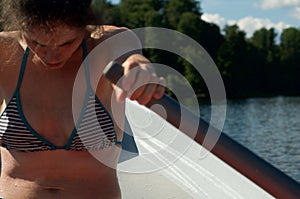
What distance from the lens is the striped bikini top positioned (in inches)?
51.2

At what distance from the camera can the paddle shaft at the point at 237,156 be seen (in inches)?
38.5

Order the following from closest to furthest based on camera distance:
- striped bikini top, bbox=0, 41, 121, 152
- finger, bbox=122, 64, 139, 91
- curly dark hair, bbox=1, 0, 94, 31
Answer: finger, bbox=122, 64, 139, 91 → curly dark hair, bbox=1, 0, 94, 31 → striped bikini top, bbox=0, 41, 121, 152

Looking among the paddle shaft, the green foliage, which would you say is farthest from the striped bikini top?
the green foliage

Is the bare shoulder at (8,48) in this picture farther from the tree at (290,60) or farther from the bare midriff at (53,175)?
the tree at (290,60)

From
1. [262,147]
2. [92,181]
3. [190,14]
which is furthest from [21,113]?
[190,14]

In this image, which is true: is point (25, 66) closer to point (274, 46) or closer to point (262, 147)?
point (262, 147)

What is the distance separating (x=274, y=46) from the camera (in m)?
44.7

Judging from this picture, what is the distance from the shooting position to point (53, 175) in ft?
4.49

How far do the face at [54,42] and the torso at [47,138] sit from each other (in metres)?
0.08

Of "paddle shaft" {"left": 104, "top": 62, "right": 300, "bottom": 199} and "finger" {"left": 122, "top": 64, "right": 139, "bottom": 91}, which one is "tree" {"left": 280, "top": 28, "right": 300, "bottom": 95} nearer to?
"paddle shaft" {"left": 104, "top": 62, "right": 300, "bottom": 199}

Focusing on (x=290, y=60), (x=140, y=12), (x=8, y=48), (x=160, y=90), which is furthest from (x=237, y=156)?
(x=290, y=60)

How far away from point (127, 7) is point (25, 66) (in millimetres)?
37441

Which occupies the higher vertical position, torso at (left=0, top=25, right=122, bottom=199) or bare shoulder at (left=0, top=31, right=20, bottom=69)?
bare shoulder at (left=0, top=31, right=20, bottom=69)

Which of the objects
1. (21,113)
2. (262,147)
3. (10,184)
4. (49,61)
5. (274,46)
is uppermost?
(49,61)
